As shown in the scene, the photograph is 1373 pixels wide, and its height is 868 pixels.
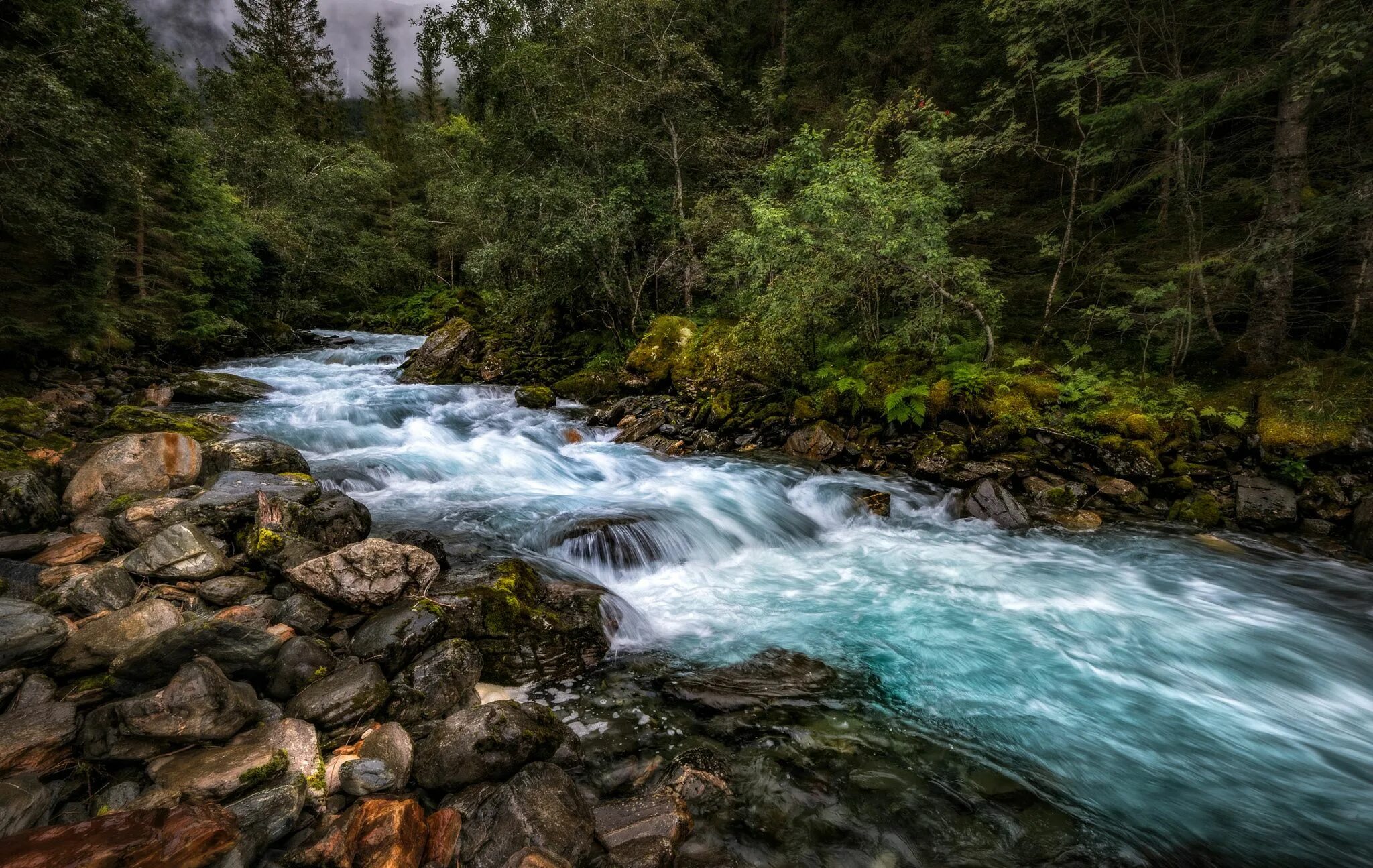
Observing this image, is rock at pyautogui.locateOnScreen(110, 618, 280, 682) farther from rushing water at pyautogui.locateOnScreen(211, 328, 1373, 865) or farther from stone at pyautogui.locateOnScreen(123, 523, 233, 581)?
rushing water at pyautogui.locateOnScreen(211, 328, 1373, 865)

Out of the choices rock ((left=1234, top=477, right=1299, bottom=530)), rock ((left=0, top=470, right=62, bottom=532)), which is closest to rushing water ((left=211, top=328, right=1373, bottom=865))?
rock ((left=1234, top=477, right=1299, bottom=530))

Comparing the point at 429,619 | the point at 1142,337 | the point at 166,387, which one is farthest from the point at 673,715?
the point at 166,387

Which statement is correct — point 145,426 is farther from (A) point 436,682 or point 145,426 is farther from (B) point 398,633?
(A) point 436,682

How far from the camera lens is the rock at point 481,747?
3.10m

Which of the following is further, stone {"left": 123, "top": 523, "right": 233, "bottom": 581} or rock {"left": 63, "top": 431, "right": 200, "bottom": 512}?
rock {"left": 63, "top": 431, "right": 200, "bottom": 512}

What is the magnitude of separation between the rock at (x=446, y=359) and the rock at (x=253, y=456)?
1014 centimetres

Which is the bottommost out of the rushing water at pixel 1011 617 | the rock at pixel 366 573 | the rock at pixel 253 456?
the rushing water at pixel 1011 617

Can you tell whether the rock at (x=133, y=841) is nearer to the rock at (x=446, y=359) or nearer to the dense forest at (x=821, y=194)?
the dense forest at (x=821, y=194)

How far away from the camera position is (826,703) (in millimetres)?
4234

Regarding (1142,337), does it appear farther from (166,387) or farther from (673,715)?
(166,387)

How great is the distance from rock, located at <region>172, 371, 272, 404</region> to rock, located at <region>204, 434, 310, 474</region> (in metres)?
7.75

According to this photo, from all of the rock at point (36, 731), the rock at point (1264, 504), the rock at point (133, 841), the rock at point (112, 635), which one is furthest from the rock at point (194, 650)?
the rock at point (1264, 504)

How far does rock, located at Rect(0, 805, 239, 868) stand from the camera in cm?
208

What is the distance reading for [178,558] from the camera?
4191 millimetres
